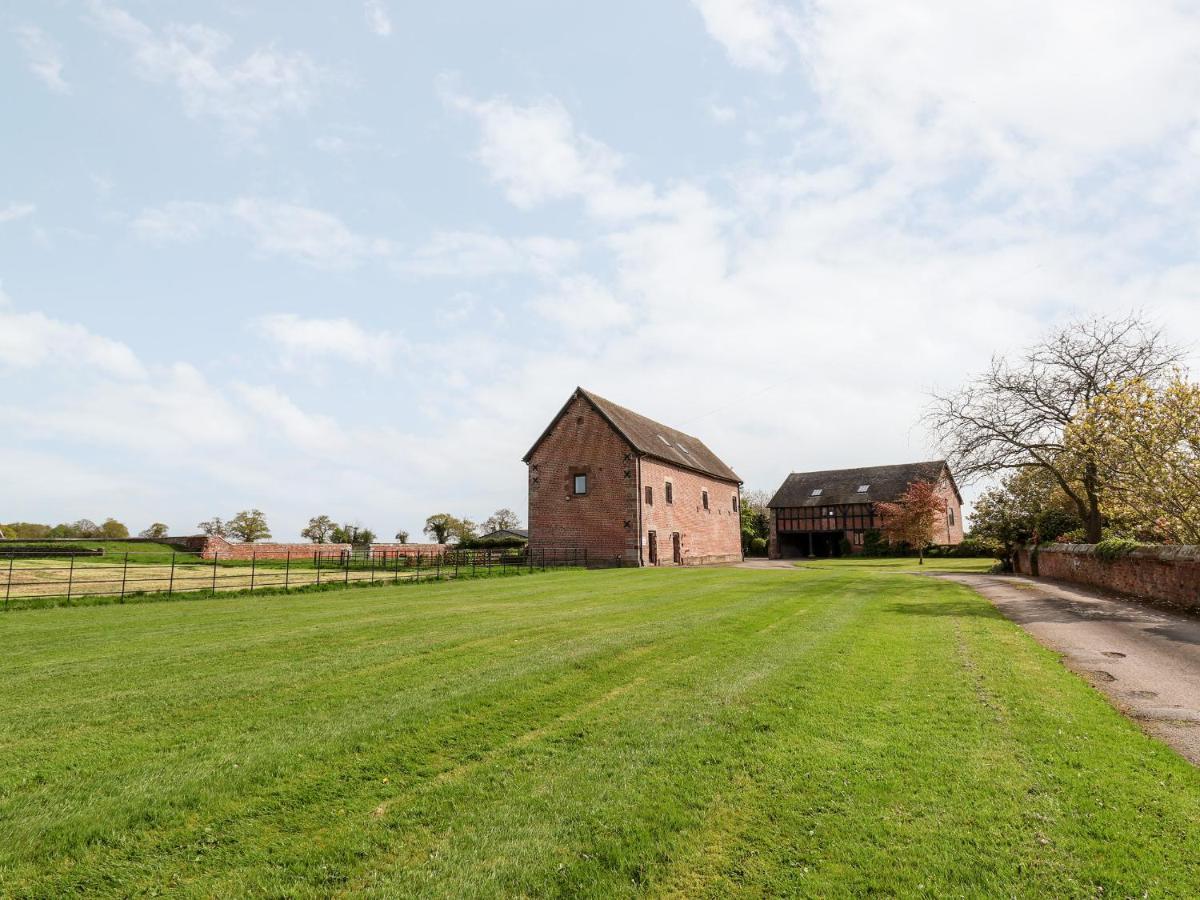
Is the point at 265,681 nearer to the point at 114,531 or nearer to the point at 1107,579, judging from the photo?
the point at 1107,579

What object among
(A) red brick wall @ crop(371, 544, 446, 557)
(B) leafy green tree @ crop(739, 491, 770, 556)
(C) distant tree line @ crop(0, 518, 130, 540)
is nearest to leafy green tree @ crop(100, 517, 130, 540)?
(C) distant tree line @ crop(0, 518, 130, 540)

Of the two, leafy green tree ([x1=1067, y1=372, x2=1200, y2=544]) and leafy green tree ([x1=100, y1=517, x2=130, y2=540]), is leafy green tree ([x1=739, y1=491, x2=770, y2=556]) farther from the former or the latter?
leafy green tree ([x1=100, y1=517, x2=130, y2=540])

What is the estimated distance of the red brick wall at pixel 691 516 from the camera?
3734 centimetres

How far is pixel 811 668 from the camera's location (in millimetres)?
7809

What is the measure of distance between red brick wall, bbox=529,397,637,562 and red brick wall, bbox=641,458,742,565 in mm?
1151

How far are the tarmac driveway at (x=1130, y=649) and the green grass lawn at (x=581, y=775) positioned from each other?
1.51ft

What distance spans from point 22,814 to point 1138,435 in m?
20.3

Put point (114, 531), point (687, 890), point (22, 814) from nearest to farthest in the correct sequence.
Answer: point (687, 890)
point (22, 814)
point (114, 531)

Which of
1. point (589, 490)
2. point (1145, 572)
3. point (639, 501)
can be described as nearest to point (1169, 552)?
point (1145, 572)

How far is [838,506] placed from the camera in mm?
56312

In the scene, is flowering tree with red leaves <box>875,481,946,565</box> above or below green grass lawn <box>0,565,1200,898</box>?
above

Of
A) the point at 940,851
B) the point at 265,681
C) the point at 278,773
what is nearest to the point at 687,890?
the point at 940,851

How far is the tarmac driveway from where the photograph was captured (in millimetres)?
6207

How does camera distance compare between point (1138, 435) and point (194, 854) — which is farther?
point (1138, 435)
